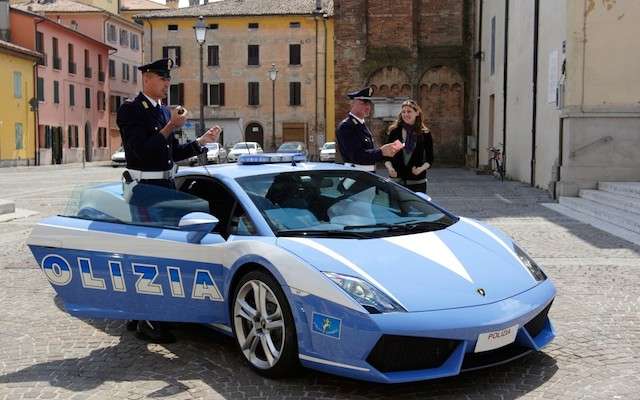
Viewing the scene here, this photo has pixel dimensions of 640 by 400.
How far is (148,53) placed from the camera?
62.9m

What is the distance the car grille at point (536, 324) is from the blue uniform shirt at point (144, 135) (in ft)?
9.88

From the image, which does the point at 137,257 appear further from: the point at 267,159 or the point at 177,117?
the point at 267,159

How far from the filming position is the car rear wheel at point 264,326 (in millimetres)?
4312

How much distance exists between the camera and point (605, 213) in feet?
43.4

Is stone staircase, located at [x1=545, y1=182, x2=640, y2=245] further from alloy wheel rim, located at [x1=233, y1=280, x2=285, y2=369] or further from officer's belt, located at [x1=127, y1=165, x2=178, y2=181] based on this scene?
alloy wheel rim, located at [x1=233, y1=280, x2=285, y2=369]

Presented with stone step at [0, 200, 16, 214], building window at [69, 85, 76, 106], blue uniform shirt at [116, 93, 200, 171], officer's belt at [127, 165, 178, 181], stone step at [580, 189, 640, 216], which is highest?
building window at [69, 85, 76, 106]

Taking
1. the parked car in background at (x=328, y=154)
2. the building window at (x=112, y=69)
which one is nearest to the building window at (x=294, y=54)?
the building window at (x=112, y=69)

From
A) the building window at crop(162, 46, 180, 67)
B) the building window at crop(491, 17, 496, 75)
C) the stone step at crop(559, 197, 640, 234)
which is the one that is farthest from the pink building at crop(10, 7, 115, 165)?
the stone step at crop(559, 197, 640, 234)

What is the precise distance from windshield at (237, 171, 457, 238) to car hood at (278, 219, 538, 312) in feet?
0.58

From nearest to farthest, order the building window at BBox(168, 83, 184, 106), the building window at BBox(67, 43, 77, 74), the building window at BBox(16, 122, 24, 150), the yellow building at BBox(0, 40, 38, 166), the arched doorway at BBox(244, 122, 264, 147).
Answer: the yellow building at BBox(0, 40, 38, 166) → the building window at BBox(16, 122, 24, 150) → the building window at BBox(67, 43, 77, 74) → the building window at BBox(168, 83, 184, 106) → the arched doorway at BBox(244, 122, 264, 147)

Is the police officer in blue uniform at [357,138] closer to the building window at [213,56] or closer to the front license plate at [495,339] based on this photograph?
the front license plate at [495,339]

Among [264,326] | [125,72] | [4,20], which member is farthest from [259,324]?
[125,72]

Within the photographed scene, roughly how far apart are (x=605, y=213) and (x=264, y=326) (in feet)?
33.6

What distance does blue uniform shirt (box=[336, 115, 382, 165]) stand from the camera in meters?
7.57
